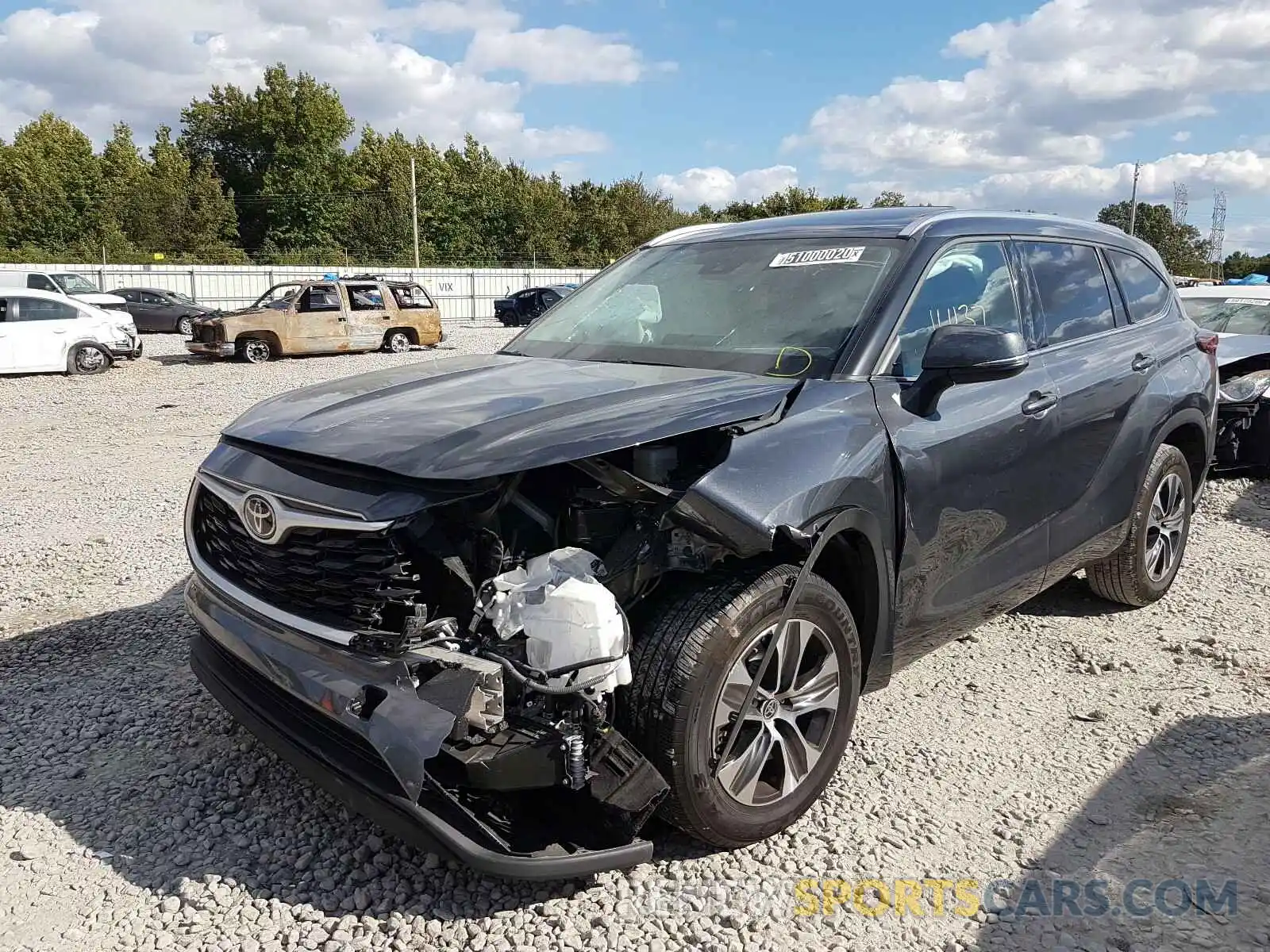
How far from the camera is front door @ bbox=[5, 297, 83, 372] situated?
1634 centimetres

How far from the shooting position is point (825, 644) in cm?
292

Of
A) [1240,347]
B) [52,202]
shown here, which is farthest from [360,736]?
[52,202]

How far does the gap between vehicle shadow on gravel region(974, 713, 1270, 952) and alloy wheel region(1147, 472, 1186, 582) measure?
1.38m

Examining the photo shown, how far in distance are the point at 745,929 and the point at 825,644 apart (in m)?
0.84

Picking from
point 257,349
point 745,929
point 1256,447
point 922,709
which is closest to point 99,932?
point 745,929

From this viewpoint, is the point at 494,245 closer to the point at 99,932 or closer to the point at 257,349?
the point at 257,349

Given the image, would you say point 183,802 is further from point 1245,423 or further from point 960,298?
point 1245,423

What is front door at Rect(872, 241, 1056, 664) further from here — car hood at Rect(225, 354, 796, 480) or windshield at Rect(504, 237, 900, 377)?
car hood at Rect(225, 354, 796, 480)

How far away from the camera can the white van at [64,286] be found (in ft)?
66.9

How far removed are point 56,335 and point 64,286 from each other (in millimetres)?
11049

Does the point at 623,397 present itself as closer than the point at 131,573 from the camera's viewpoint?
Yes

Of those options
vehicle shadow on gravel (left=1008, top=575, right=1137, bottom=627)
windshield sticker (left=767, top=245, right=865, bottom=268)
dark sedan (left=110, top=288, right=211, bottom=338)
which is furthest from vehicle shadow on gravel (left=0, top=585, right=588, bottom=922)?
dark sedan (left=110, top=288, right=211, bottom=338)

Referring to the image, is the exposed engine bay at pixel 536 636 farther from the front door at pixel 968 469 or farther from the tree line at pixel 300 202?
the tree line at pixel 300 202

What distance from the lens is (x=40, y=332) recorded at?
1662 cm
